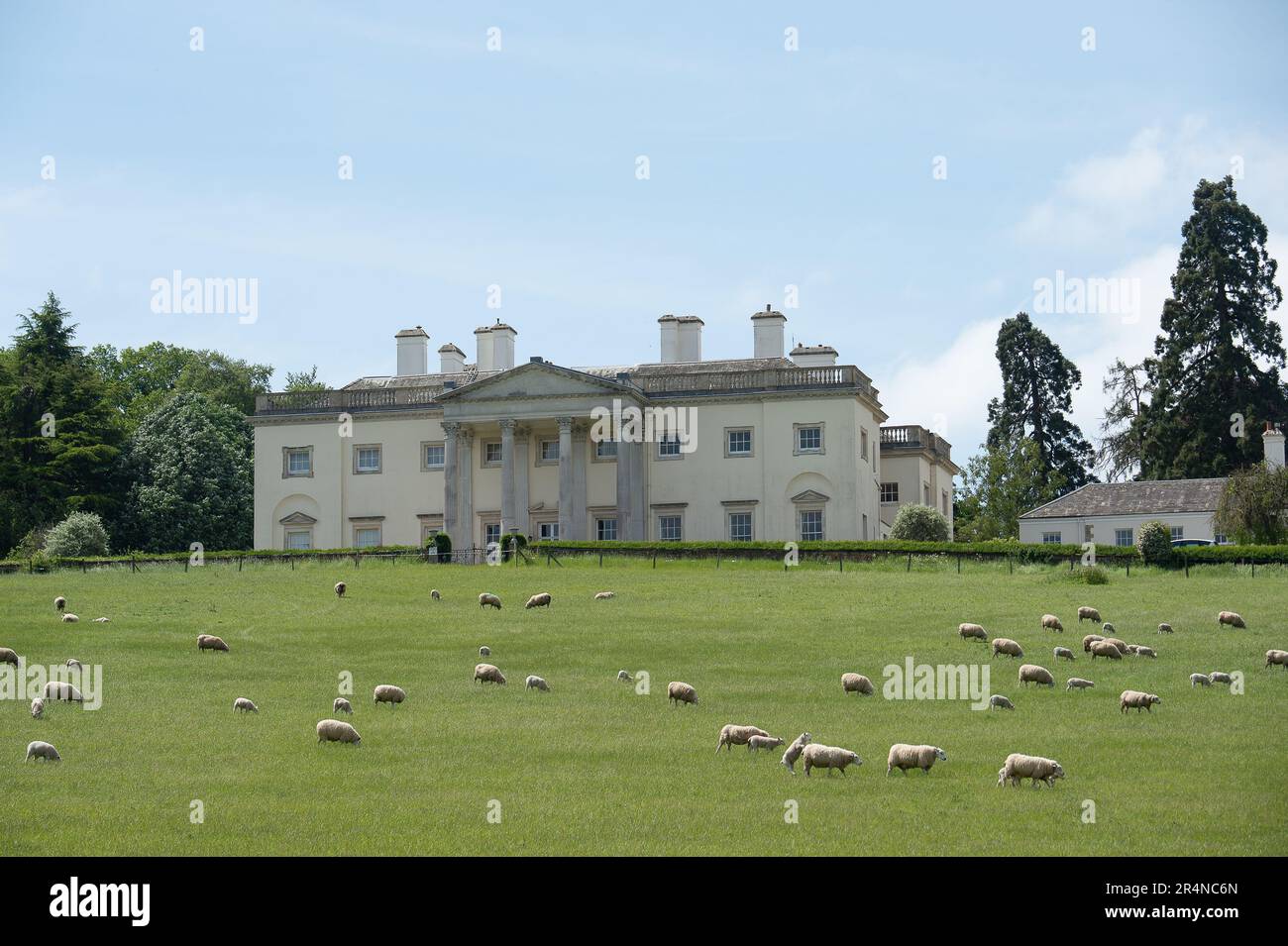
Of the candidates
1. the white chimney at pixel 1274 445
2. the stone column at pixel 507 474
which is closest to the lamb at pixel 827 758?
the stone column at pixel 507 474

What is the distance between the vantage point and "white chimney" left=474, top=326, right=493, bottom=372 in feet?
263

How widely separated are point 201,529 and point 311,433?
32.8 ft

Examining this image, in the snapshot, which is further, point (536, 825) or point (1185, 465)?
point (1185, 465)

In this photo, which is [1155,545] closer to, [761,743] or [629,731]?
[629,731]

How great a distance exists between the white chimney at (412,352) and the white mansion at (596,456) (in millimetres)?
3567

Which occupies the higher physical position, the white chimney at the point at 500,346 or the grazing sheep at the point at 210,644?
the white chimney at the point at 500,346

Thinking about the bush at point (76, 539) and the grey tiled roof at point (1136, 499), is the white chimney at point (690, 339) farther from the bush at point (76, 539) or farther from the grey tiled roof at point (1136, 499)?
the bush at point (76, 539)

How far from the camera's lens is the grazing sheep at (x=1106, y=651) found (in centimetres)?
3300

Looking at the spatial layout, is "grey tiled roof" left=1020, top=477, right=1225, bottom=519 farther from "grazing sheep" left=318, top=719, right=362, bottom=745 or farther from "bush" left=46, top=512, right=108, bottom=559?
"grazing sheep" left=318, top=719, right=362, bottom=745

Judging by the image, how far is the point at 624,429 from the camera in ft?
234

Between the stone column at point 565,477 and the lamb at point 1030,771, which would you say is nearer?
the lamb at point 1030,771

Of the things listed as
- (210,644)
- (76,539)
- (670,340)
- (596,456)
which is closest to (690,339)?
(670,340)
